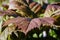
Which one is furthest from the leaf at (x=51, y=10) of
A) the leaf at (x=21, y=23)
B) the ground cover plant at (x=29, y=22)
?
the leaf at (x=21, y=23)

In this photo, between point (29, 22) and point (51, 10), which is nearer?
point (29, 22)

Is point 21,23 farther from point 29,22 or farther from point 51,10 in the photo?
point 51,10

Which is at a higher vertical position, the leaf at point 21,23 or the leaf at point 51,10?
the leaf at point 21,23

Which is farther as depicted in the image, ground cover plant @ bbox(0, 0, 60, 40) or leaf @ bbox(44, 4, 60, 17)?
leaf @ bbox(44, 4, 60, 17)

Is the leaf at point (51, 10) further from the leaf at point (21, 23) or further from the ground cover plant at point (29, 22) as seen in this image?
the leaf at point (21, 23)

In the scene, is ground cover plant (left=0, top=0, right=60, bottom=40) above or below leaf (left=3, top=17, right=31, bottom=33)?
below

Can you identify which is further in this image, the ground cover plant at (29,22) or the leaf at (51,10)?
the leaf at (51,10)

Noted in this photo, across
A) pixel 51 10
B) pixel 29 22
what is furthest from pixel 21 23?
pixel 51 10

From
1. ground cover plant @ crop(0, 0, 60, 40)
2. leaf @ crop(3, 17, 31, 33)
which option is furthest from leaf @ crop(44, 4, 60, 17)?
leaf @ crop(3, 17, 31, 33)

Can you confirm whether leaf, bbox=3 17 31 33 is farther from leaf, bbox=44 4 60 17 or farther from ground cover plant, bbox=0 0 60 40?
leaf, bbox=44 4 60 17

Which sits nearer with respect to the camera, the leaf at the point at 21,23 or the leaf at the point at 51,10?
the leaf at the point at 21,23

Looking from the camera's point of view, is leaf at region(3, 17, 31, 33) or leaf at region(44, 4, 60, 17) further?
leaf at region(44, 4, 60, 17)

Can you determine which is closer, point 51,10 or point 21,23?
point 21,23
